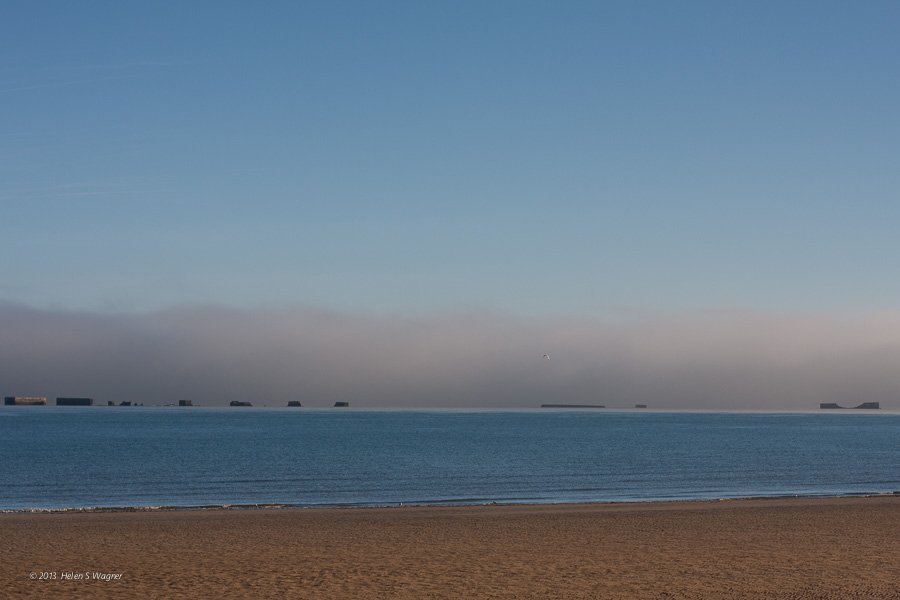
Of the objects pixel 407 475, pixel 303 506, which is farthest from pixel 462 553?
→ pixel 407 475

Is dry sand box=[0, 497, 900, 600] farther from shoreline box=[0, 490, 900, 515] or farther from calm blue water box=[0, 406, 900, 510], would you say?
calm blue water box=[0, 406, 900, 510]

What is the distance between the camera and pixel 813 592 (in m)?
16.8

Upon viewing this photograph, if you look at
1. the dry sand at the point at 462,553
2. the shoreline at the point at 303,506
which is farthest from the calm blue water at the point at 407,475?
the dry sand at the point at 462,553

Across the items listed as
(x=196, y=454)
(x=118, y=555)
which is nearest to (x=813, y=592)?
(x=118, y=555)

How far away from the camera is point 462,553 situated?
72.8 feet

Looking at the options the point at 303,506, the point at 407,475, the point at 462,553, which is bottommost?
the point at 407,475

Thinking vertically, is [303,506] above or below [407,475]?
above

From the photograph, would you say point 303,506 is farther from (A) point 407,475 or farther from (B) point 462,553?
(A) point 407,475

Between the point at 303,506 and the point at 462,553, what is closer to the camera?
the point at 462,553

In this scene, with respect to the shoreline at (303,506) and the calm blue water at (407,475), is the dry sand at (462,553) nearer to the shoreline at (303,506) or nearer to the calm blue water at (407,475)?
the shoreline at (303,506)

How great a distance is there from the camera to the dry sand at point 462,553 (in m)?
17.0

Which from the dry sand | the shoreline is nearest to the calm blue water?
the shoreline

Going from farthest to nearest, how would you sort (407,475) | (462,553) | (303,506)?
A: (407,475) → (303,506) → (462,553)

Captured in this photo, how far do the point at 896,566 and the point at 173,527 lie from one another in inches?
873
